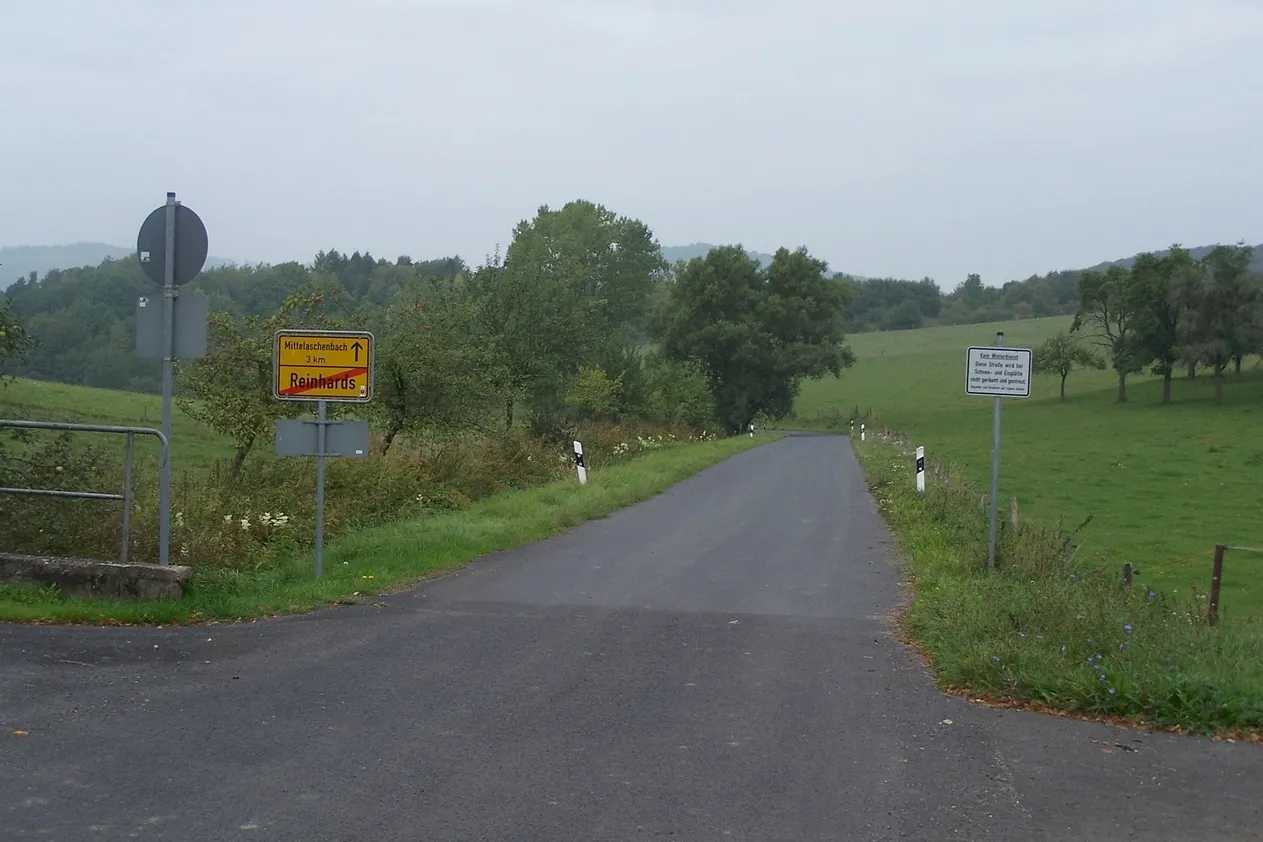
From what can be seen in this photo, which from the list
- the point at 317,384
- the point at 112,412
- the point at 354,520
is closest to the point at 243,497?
the point at 354,520

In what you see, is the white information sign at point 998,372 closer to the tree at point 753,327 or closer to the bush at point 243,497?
the bush at point 243,497

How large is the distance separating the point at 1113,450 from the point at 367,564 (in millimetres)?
42509

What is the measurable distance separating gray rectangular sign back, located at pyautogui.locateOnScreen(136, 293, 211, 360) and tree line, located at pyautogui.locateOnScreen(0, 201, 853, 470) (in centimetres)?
296

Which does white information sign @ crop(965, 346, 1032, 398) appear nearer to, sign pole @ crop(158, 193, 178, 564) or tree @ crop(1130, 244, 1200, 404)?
sign pole @ crop(158, 193, 178, 564)

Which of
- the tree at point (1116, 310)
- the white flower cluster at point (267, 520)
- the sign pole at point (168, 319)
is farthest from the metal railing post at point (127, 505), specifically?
the tree at point (1116, 310)

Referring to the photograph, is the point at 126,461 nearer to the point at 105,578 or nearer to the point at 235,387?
the point at 105,578

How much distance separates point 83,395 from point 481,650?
3739 centimetres

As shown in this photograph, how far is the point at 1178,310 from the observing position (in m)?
69.8

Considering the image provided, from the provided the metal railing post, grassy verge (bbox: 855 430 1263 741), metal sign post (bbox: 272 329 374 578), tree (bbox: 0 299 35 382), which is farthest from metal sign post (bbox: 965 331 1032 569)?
tree (bbox: 0 299 35 382)

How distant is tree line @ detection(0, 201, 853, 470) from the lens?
57.7ft

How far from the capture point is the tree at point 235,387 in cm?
1636

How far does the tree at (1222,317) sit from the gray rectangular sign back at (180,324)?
2638 inches

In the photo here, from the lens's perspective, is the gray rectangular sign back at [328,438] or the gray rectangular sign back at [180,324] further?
the gray rectangular sign back at [328,438]

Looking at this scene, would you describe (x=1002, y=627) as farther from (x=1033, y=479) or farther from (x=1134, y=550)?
(x=1033, y=479)
